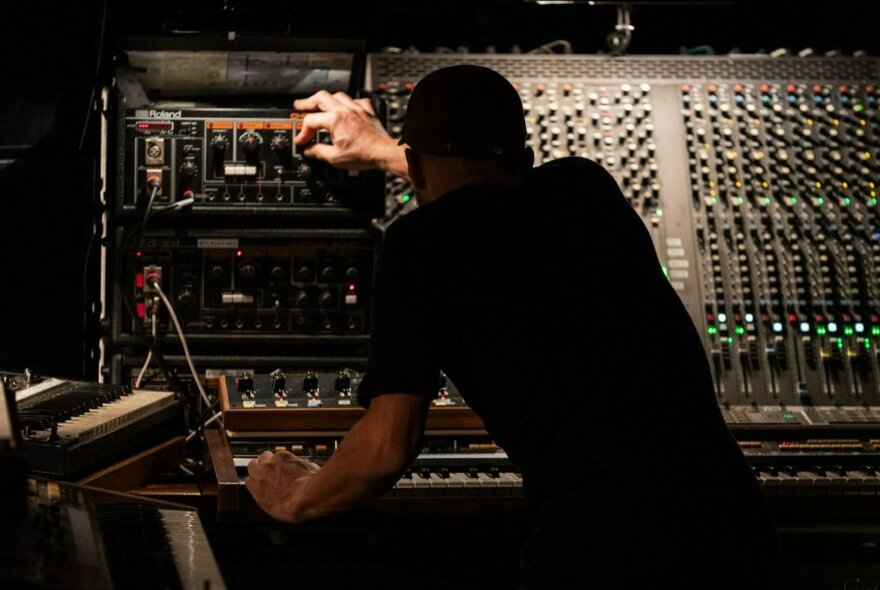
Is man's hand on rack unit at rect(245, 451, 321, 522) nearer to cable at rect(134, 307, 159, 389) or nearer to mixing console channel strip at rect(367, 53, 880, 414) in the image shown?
cable at rect(134, 307, 159, 389)

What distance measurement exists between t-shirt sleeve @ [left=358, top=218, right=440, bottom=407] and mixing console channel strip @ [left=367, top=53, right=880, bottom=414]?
1.40 m

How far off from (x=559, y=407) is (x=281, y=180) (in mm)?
1632

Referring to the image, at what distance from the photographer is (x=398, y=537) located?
125 inches

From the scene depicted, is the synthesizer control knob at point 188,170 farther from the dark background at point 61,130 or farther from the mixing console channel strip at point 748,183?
the mixing console channel strip at point 748,183

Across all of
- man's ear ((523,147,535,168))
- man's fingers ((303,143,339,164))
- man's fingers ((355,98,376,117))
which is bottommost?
man's fingers ((303,143,339,164))

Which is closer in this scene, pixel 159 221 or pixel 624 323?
pixel 624 323

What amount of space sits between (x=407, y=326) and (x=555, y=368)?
28 centimetres

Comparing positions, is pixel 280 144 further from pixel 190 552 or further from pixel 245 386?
pixel 190 552

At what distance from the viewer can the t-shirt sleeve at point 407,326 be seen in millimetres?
1899

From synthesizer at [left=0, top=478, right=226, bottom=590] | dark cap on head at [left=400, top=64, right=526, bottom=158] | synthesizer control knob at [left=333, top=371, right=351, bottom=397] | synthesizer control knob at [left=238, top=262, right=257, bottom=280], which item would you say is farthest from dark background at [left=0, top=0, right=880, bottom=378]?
synthesizer at [left=0, top=478, right=226, bottom=590]

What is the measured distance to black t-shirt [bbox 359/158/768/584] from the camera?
1793mm

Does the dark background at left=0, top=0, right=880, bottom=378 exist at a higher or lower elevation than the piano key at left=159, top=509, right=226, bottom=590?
higher

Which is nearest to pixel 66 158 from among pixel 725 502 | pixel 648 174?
pixel 648 174

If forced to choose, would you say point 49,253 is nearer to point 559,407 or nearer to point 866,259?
point 559,407
